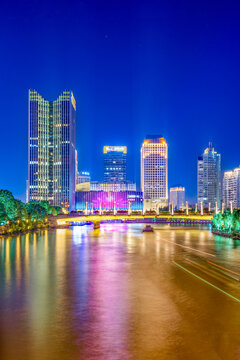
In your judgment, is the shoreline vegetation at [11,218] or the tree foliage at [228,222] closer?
the tree foliage at [228,222]

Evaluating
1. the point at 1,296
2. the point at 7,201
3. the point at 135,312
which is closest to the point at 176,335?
the point at 135,312

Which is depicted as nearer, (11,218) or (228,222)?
(228,222)

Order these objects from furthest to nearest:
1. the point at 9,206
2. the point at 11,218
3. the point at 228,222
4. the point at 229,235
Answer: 1. the point at 11,218
2. the point at 9,206
3. the point at 228,222
4. the point at 229,235

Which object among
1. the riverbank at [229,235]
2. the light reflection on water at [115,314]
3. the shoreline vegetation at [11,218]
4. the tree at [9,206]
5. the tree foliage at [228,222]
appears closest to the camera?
the light reflection on water at [115,314]

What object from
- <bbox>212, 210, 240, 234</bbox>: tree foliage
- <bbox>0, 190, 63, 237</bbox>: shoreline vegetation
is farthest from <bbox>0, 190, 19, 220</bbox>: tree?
<bbox>212, 210, 240, 234</bbox>: tree foliage

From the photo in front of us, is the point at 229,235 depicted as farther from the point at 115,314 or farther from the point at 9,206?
the point at 115,314

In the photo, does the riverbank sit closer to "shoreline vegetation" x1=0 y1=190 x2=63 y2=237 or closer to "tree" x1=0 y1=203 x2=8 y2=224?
"shoreline vegetation" x1=0 y1=190 x2=63 y2=237

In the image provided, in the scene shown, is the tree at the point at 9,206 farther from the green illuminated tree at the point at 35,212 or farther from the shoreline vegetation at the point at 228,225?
the shoreline vegetation at the point at 228,225

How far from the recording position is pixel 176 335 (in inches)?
635

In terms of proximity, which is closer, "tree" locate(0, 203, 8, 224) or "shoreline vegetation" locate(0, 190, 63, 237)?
"tree" locate(0, 203, 8, 224)

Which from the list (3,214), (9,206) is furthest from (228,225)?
(3,214)

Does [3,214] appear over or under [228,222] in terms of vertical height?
over

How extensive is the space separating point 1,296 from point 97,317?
929 centimetres

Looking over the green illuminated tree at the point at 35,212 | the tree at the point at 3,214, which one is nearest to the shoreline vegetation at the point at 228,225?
the tree at the point at 3,214
